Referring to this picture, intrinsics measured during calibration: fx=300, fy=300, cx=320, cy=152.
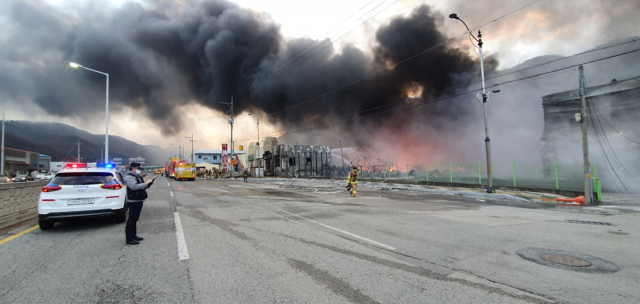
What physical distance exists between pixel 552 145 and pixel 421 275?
31.1 m

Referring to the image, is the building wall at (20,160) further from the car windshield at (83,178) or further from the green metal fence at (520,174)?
the green metal fence at (520,174)

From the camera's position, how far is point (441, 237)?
6.04 metres

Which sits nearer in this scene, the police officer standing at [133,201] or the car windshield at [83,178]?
the police officer standing at [133,201]

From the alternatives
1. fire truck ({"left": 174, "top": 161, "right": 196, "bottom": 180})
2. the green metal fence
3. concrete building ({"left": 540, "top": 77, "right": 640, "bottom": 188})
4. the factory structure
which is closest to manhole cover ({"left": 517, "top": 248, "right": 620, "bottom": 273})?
the green metal fence

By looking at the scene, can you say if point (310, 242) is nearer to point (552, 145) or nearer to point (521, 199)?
point (521, 199)

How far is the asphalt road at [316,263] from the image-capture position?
3.32 metres

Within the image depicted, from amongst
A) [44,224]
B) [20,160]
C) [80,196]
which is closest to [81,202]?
[80,196]

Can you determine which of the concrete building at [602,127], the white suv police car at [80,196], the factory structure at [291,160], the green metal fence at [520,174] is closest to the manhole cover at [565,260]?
the white suv police car at [80,196]

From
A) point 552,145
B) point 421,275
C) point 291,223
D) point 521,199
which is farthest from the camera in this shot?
point 552,145

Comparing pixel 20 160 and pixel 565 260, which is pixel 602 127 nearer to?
pixel 565 260

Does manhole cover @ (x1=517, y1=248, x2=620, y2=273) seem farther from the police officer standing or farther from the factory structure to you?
the factory structure

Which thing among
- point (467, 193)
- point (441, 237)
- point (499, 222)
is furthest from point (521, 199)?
point (441, 237)

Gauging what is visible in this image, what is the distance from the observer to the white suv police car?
6.69m

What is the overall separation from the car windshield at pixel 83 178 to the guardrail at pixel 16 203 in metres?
2.71
